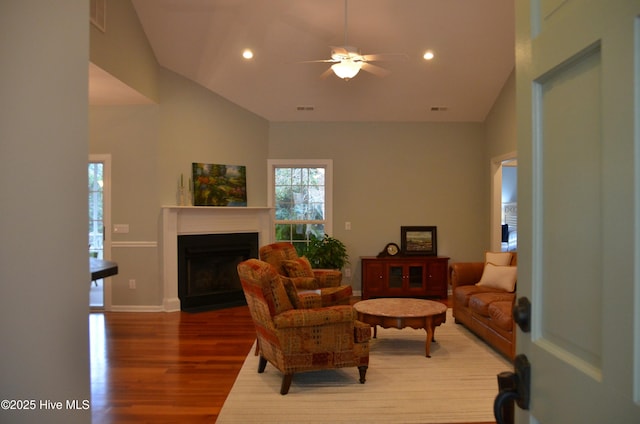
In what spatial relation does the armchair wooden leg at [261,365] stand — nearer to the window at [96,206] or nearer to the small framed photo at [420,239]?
the window at [96,206]

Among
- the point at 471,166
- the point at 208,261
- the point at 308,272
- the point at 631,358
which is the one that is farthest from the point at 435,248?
the point at 631,358

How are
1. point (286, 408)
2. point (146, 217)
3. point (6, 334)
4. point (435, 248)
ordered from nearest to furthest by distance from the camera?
Result: point (6, 334)
point (286, 408)
point (146, 217)
point (435, 248)

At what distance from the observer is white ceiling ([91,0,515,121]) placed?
5.14 meters

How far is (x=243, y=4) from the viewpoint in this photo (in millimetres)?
5082

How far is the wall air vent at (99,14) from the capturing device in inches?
175

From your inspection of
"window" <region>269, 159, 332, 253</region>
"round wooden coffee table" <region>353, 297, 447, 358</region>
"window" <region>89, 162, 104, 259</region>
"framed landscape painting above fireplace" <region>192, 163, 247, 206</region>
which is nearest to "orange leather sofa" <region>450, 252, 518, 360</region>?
"round wooden coffee table" <region>353, 297, 447, 358</region>

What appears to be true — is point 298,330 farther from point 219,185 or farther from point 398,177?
point 398,177

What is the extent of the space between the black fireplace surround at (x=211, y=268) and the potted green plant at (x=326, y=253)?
90 cm

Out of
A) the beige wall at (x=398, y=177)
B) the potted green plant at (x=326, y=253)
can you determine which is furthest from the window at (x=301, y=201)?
the potted green plant at (x=326, y=253)

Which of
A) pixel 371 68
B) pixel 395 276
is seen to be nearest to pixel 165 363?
pixel 371 68

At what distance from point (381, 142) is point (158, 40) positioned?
3743mm

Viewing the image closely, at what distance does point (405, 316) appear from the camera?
4137 millimetres

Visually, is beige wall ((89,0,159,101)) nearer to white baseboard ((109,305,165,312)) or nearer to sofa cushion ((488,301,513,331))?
white baseboard ((109,305,165,312))

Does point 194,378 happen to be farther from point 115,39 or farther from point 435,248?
point 435,248
